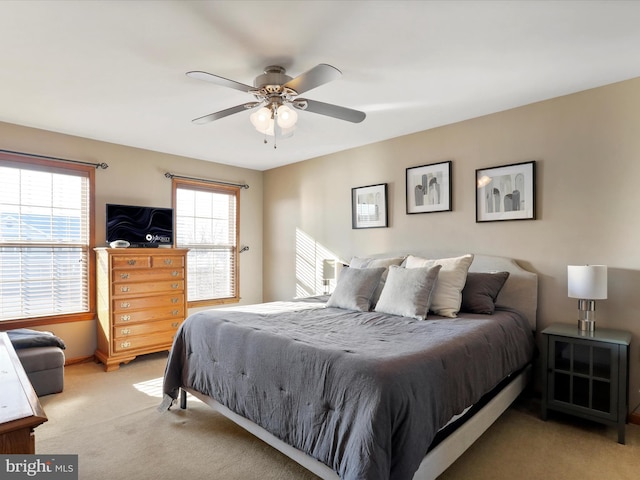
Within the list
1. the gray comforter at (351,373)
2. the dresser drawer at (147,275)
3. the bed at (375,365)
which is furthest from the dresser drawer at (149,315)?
the gray comforter at (351,373)

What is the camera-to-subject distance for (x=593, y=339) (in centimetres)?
244

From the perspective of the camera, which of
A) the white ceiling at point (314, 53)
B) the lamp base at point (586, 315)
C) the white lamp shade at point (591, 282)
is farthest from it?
the lamp base at point (586, 315)

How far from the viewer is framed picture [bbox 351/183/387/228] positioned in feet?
13.6

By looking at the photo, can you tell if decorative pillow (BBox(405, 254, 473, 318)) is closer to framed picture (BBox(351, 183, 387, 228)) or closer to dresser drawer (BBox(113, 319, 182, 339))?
framed picture (BBox(351, 183, 387, 228))

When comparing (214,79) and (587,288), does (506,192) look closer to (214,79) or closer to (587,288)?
(587,288)

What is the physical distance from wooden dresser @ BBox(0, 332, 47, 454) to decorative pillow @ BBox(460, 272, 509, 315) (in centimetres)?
274

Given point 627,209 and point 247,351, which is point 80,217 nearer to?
point 247,351

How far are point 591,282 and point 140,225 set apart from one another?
4.39m

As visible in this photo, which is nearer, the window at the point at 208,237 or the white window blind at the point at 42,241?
the white window blind at the point at 42,241

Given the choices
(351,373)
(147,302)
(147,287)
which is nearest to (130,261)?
(147,287)

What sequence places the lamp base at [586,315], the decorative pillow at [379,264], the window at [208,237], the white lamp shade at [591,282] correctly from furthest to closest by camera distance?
the window at [208,237]
the decorative pillow at [379,264]
the lamp base at [586,315]
the white lamp shade at [591,282]

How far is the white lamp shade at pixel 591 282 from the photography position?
8.30ft

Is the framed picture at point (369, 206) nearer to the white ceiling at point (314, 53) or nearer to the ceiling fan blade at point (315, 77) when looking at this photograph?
the white ceiling at point (314, 53)

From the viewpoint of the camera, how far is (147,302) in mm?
3990
